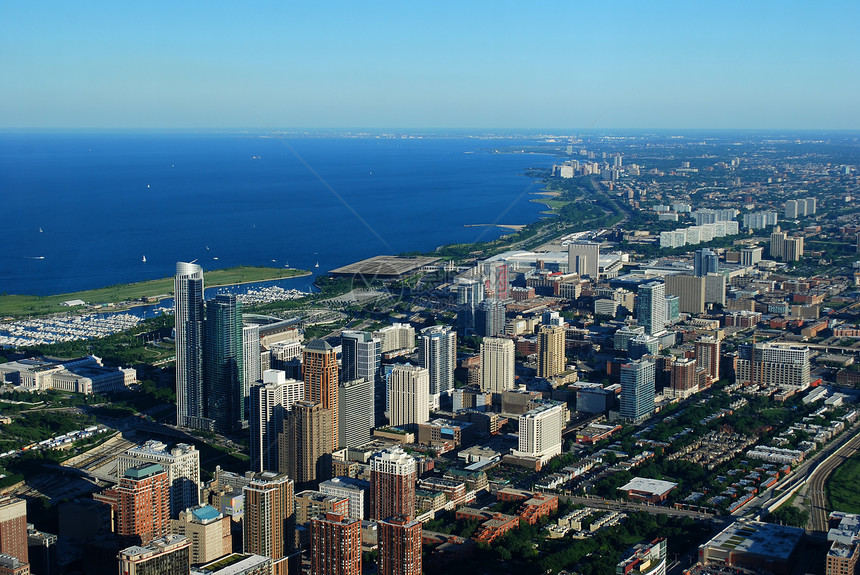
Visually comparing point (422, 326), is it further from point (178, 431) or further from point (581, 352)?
point (178, 431)

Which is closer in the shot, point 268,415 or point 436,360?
point 268,415

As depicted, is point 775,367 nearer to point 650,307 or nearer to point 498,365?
point 650,307

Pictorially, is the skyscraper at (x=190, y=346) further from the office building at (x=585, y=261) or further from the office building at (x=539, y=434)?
the office building at (x=585, y=261)

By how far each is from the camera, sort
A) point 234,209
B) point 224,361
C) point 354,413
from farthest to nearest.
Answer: point 234,209 → point 224,361 → point 354,413

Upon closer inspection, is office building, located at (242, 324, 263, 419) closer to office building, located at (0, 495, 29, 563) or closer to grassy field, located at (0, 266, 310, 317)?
office building, located at (0, 495, 29, 563)

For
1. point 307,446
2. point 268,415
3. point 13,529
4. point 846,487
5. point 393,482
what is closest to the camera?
point 13,529

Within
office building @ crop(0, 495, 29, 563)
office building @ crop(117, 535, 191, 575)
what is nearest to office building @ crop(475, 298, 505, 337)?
office building @ crop(0, 495, 29, 563)

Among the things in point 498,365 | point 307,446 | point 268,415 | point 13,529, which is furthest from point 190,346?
point 13,529

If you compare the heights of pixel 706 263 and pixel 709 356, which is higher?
pixel 706 263

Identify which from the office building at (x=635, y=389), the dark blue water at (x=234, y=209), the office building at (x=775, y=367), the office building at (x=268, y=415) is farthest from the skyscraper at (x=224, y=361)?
the dark blue water at (x=234, y=209)
